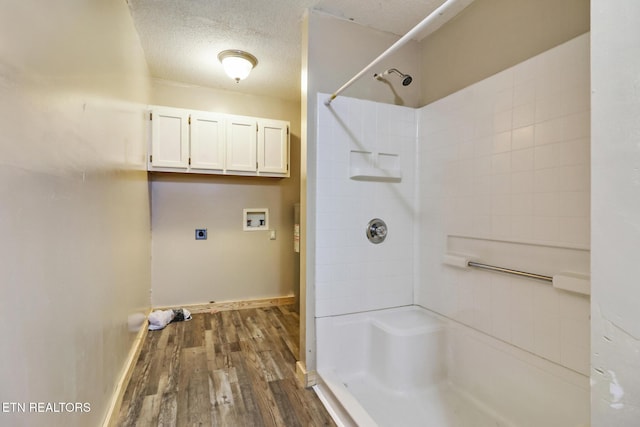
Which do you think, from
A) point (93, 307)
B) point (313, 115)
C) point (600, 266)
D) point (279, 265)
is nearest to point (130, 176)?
point (93, 307)

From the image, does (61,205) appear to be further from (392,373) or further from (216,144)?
(216,144)

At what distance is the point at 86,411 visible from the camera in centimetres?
115

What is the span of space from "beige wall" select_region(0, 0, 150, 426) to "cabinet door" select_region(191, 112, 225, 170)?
3.69 feet

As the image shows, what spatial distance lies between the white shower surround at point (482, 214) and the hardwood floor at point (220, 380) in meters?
0.34

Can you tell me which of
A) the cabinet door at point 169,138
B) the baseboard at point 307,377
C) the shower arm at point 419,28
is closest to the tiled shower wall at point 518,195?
the shower arm at point 419,28

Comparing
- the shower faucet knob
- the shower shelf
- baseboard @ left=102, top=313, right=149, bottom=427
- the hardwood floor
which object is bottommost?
the hardwood floor

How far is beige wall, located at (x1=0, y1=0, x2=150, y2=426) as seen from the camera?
0.71 meters

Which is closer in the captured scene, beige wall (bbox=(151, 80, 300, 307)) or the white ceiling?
the white ceiling

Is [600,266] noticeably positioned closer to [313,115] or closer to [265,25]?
[313,115]

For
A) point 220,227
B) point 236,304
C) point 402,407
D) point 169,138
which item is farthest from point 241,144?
point 402,407

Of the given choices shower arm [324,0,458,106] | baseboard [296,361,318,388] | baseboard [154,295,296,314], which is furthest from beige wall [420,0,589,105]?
baseboard [154,295,296,314]

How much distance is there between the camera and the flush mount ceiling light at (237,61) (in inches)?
96.0

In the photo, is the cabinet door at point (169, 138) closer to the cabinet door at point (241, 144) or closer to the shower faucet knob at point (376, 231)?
the cabinet door at point (241, 144)

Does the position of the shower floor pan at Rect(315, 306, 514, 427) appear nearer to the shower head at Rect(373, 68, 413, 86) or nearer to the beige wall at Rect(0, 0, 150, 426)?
the beige wall at Rect(0, 0, 150, 426)
